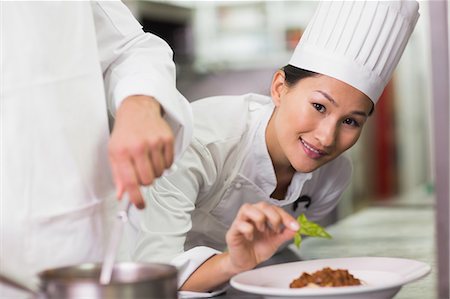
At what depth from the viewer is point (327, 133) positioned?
1458 millimetres

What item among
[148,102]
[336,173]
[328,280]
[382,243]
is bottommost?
[382,243]

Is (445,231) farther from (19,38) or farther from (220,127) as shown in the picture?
(220,127)

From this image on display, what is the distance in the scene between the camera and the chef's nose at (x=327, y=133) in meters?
1.46

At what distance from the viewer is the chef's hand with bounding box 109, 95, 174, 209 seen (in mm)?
897

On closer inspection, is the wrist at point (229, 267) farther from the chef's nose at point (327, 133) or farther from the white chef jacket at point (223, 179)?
the chef's nose at point (327, 133)

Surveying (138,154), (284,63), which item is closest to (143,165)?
(138,154)

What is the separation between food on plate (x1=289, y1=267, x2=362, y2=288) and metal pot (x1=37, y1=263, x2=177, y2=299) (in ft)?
0.89

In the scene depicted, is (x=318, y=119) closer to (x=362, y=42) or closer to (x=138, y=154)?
(x=362, y=42)

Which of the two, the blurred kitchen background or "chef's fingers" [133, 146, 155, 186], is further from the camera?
the blurred kitchen background

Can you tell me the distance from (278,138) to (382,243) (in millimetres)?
401

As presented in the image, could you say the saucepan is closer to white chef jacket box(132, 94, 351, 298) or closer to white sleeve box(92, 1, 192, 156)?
white sleeve box(92, 1, 192, 156)

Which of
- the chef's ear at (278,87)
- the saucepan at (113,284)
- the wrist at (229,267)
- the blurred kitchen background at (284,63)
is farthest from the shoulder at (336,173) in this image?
the saucepan at (113,284)

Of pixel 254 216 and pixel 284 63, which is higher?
pixel 254 216

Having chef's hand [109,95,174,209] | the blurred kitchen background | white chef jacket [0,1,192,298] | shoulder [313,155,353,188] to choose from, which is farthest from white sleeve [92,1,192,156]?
the blurred kitchen background
